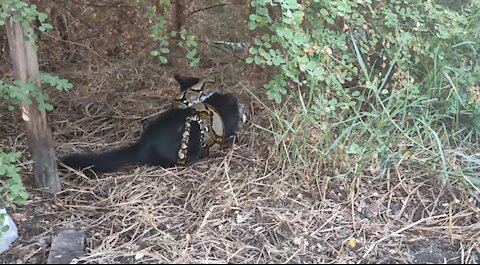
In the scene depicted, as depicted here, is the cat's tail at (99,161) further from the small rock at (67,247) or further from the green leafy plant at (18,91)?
the small rock at (67,247)

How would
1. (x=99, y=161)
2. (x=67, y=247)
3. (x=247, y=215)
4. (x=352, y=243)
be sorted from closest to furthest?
(x=67, y=247), (x=352, y=243), (x=247, y=215), (x=99, y=161)

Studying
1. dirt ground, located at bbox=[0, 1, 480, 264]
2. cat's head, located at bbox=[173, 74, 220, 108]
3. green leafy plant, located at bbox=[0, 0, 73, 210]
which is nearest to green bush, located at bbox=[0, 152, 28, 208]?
green leafy plant, located at bbox=[0, 0, 73, 210]

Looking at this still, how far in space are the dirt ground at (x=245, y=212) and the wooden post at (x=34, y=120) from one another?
0.08 m

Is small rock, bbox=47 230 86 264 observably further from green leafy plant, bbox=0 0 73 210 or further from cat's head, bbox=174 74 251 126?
cat's head, bbox=174 74 251 126

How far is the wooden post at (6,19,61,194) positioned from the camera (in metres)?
2.16

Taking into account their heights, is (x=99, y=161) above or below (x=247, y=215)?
above

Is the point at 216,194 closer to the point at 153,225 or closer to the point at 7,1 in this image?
the point at 153,225

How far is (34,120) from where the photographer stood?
2.27 meters

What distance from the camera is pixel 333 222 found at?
2.23 metres

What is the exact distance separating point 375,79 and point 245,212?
2.90 feet

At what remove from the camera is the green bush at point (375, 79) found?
239 centimetres

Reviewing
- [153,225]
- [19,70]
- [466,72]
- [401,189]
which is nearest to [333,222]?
[401,189]

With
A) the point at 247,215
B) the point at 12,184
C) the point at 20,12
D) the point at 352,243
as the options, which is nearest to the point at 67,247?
the point at 12,184

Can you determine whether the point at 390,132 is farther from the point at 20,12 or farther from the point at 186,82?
the point at 20,12
